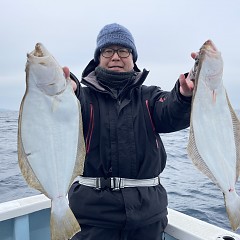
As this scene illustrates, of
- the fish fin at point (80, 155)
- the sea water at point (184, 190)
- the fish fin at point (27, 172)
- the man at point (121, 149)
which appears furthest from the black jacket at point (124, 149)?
the sea water at point (184, 190)

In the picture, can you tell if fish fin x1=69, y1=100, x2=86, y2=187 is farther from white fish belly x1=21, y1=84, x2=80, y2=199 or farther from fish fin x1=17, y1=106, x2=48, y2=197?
fish fin x1=17, y1=106, x2=48, y2=197

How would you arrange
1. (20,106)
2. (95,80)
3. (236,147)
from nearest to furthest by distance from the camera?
(20,106) < (236,147) < (95,80)

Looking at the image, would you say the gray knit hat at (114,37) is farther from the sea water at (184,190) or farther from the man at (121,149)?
the sea water at (184,190)

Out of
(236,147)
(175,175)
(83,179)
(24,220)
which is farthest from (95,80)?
(175,175)

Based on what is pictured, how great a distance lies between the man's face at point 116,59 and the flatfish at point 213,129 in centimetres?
88

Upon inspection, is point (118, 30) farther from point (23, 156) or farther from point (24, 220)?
point (24, 220)

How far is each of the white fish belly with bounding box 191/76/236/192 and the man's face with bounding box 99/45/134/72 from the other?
1.01 m

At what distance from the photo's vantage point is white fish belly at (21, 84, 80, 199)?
198 centimetres

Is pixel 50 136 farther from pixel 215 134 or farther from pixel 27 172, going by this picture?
pixel 215 134

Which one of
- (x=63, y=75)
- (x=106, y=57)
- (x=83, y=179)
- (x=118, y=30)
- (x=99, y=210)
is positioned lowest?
(x=99, y=210)

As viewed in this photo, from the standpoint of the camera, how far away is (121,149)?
8.71 ft

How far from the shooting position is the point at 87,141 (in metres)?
2.72

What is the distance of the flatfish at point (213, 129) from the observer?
6.68 ft

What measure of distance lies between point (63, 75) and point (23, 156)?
21.2 inches
